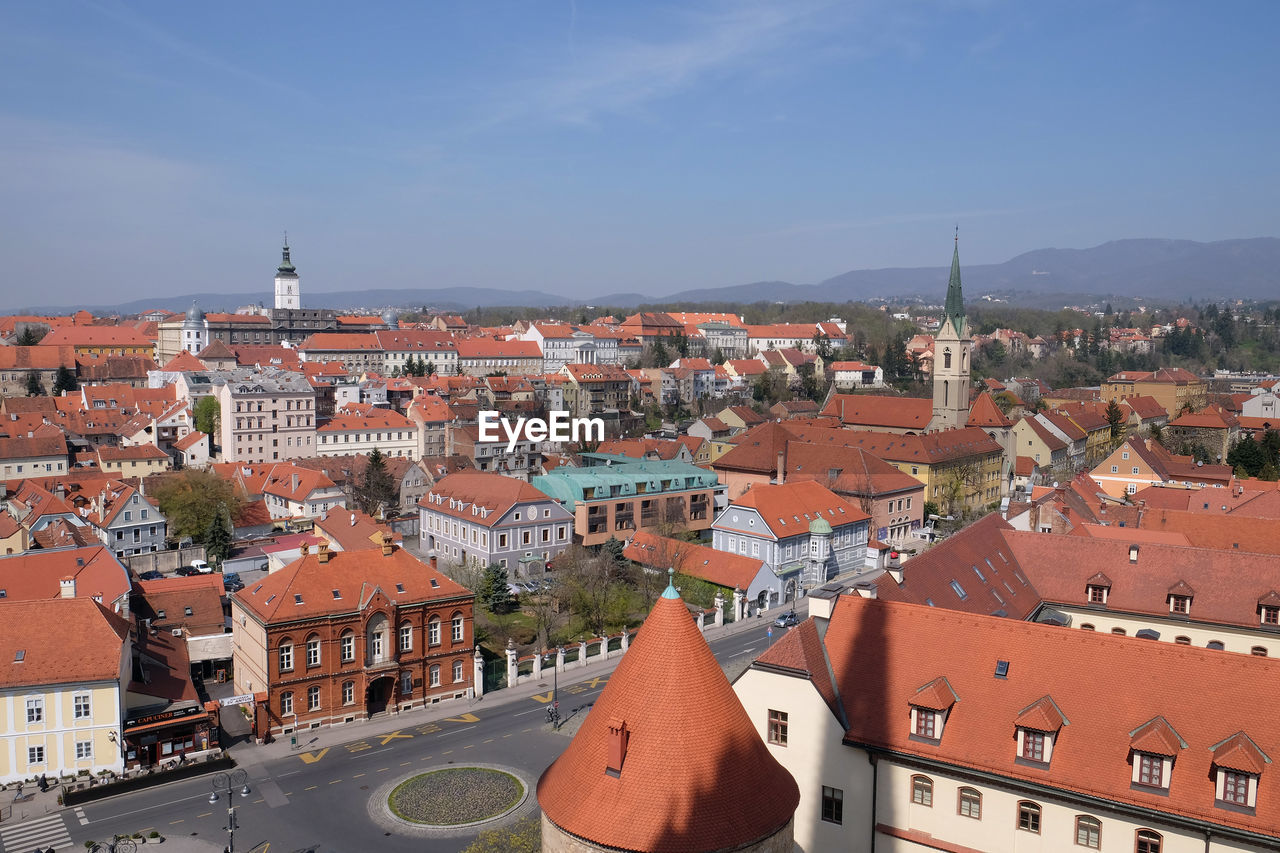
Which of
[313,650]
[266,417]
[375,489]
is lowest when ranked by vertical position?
[375,489]

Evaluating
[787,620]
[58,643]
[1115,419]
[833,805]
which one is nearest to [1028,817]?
[833,805]

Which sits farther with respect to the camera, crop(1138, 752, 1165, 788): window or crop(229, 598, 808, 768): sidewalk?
crop(229, 598, 808, 768): sidewalk

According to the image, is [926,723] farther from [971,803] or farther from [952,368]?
[952,368]

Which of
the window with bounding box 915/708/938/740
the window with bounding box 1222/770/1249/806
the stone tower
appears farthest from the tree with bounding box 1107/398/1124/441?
the window with bounding box 1222/770/1249/806

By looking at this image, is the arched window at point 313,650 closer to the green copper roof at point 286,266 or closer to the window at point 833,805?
the window at point 833,805

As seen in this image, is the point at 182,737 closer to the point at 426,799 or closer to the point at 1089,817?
the point at 426,799

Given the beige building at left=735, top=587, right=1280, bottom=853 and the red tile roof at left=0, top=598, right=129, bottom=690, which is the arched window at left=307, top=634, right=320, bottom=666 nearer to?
the red tile roof at left=0, top=598, right=129, bottom=690
